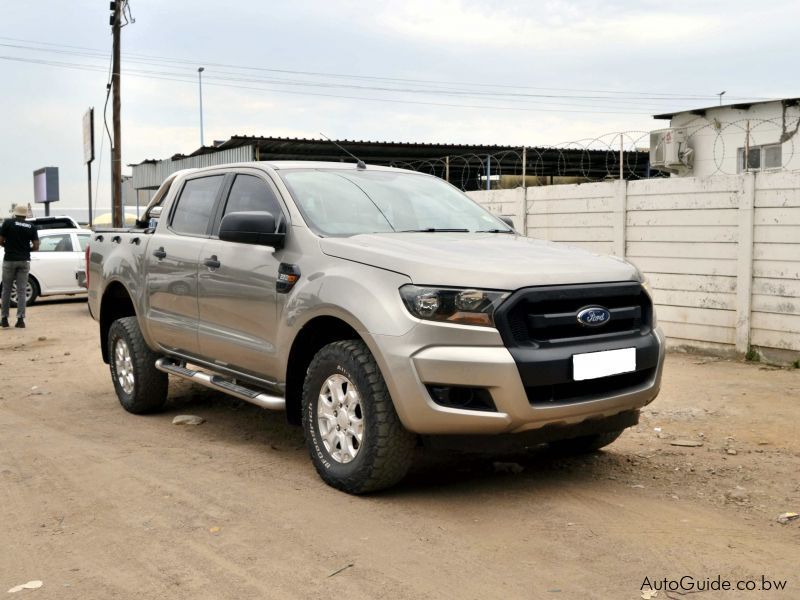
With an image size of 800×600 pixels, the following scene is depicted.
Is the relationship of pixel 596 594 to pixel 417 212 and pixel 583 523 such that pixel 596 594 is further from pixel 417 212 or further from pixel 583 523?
pixel 417 212

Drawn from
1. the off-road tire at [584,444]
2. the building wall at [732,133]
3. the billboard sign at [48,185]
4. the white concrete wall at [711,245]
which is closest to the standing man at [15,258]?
the white concrete wall at [711,245]

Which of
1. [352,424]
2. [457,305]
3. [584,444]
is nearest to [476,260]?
[457,305]

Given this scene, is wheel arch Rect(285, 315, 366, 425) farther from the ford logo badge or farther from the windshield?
the ford logo badge

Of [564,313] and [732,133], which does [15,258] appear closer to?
[564,313]

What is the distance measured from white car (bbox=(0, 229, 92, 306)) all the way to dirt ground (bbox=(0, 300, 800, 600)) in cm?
1167

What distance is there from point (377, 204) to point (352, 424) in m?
1.55

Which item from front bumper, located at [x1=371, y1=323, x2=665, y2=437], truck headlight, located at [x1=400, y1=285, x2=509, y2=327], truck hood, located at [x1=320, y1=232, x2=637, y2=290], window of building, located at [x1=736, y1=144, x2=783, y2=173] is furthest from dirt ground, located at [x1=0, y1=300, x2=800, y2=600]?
window of building, located at [x1=736, y1=144, x2=783, y2=173]

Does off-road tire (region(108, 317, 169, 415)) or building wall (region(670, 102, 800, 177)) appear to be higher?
building wall (region(670, 102, 800, 177))

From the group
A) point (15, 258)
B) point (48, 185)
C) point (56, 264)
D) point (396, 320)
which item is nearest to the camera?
point (396, 320)

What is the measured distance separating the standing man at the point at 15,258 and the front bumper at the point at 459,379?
37.8 ft

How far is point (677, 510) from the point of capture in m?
4.36

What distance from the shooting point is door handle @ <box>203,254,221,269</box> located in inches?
224

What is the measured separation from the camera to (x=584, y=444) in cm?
540

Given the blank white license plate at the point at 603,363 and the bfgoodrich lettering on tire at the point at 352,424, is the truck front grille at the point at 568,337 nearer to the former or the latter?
the blank white license plate at the point at 603,363
